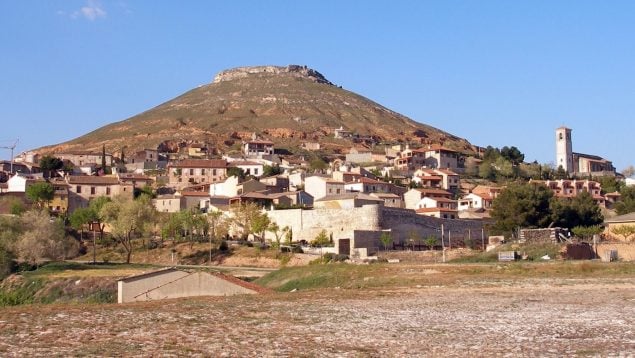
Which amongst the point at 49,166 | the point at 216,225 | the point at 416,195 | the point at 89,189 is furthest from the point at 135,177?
the point at 416,195

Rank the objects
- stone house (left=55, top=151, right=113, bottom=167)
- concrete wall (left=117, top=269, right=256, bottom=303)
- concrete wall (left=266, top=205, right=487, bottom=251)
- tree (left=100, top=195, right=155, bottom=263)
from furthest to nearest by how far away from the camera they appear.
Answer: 1. stone house (left=55, top=151, right=113, bottom=167)
2. tree (left=100, top=195, right=155, bottom=263)
3. concrete wall (left=266, top=205, right=487, bottom=251)
4. concrete wall (left=117, top=269, right=256, bottom=303)

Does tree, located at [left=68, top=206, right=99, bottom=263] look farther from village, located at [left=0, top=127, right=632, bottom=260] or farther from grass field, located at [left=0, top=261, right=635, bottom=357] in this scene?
grass field, located at [left=0, top=261, right=635, bottom=357]

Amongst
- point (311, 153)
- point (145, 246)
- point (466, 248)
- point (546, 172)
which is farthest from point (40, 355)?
Answer: point (311, 153)

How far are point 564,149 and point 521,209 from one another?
290ft

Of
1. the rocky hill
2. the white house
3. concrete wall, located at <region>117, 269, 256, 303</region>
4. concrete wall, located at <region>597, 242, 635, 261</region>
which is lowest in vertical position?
concrete wall, located at <region>117, 269, 256, 303</region>

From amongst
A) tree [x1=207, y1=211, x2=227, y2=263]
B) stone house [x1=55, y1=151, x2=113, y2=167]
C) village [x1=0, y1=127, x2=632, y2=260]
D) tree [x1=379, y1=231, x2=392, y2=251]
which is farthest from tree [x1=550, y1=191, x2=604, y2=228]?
stone house [x1=55, y1=151, x2=113, y2=167]

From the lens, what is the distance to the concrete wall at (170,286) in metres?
28.3

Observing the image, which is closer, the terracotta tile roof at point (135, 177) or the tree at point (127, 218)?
the tree at point (127, 218)

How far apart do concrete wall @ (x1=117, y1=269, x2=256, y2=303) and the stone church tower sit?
129m

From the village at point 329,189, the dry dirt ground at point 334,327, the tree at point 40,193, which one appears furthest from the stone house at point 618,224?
the tree at point 40,193

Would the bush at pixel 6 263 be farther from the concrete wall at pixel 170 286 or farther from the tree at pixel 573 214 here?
the tree at pixel 573 214

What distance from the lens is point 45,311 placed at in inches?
699

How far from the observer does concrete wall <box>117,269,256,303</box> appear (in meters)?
28.3

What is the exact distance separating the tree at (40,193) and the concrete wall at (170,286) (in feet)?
200
